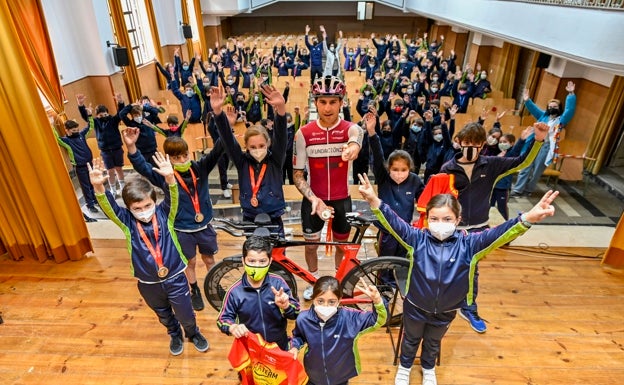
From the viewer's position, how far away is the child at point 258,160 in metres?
2.48

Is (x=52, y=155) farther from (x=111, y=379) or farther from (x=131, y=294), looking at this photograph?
(x=111, y=379)

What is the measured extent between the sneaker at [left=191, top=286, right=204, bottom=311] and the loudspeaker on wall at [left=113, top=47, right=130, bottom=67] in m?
6.71

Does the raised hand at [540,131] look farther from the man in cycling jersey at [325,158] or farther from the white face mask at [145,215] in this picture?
the white face mask at [145,215]

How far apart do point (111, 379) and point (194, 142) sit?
4.04 metres

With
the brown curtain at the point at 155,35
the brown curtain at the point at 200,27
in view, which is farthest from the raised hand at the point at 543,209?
the brown curtain at the point at 200,27

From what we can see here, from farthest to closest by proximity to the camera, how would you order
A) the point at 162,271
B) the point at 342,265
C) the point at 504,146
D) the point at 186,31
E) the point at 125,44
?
the point at 186,31, the point at 125,44, the point at 504,146, the point at 342,265, the point at 162,271

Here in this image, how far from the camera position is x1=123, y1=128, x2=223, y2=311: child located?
2.48 m

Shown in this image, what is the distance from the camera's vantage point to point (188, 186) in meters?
2.59

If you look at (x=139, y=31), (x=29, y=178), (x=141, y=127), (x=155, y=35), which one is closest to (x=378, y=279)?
(x=29, y=178)

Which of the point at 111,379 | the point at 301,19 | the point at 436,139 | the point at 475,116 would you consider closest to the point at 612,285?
the point at 436,139

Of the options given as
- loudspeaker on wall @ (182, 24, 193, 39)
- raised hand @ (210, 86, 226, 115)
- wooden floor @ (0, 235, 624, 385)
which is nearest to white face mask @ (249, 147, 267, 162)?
raised hand @ (210, 86, 226, 115)

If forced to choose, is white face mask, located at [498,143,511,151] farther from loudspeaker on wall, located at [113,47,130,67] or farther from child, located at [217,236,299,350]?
loudspeaker on wall, located at [113,47,130,67]

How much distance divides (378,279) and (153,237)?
1571 mm

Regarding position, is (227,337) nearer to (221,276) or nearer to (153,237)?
(221,276)
